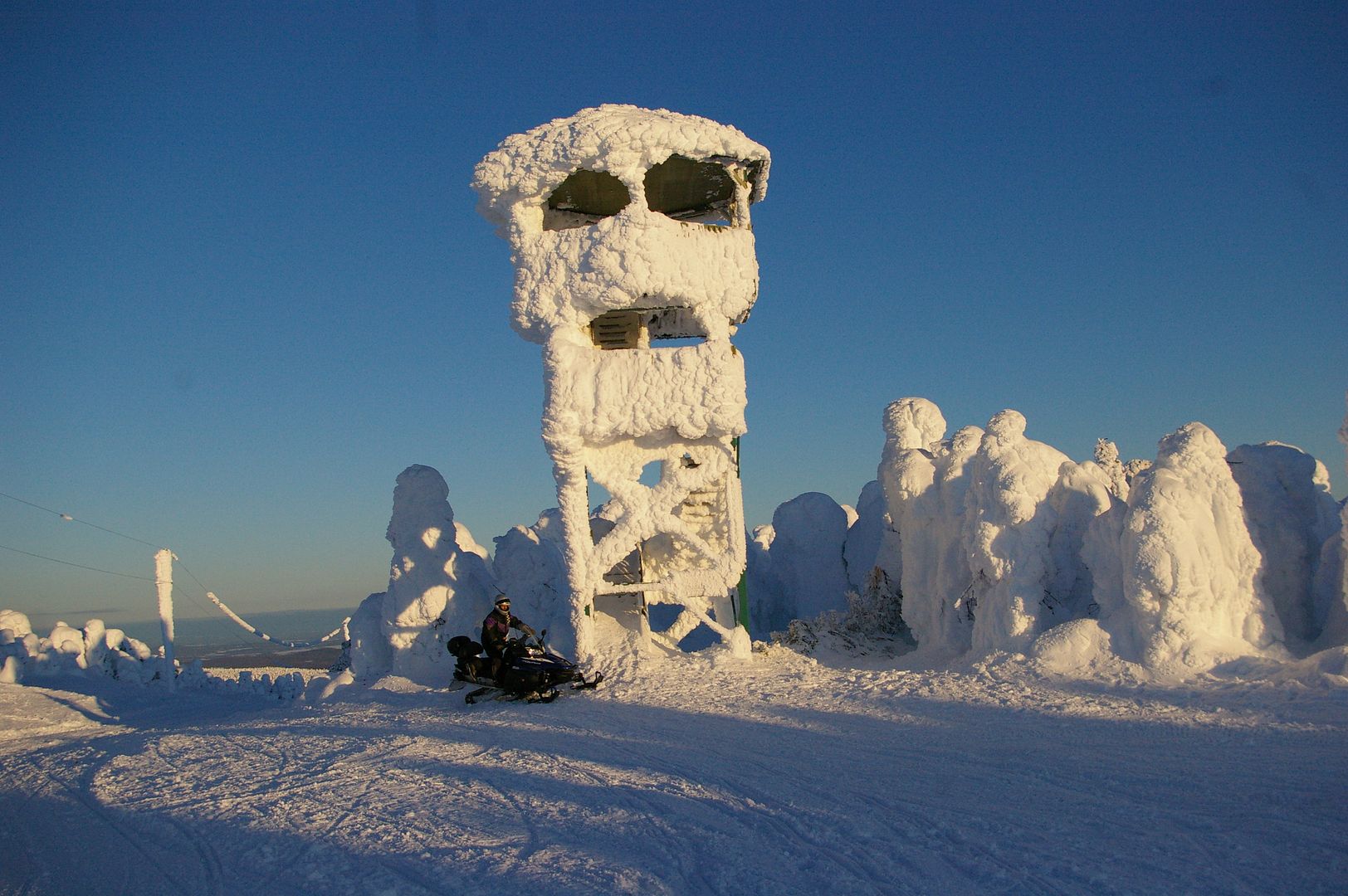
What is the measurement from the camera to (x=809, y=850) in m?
4.61

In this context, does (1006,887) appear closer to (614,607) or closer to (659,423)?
(659,423)

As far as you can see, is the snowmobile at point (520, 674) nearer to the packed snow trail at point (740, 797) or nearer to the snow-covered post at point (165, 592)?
the packed snow trail at point (740, 797)

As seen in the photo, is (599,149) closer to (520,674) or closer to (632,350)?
(632,350)

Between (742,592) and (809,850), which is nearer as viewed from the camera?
(809,850)

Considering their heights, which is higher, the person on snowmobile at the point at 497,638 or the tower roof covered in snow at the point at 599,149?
the tower roof covered in snow at the point at 599,149

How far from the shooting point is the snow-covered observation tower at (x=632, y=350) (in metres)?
12.8

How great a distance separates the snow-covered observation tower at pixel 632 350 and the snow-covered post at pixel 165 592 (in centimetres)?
1060

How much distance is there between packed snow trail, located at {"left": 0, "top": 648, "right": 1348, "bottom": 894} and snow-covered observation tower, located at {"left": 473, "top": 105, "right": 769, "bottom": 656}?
349 centimetres

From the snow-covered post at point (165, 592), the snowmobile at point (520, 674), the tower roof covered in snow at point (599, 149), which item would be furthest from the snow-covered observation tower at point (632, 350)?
the snow-covered post at point (165, 592)

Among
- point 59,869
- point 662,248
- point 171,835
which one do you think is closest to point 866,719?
point 171,835

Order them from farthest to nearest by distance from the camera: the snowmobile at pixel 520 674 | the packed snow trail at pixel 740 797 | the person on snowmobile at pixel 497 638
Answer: the person on snowmobile at pixel 497 638 → the snowmobile at pixel 520 674 → the packed snow trail at pixel 740 797

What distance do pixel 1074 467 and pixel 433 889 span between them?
10.7 metres

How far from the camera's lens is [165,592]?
18.6 metres

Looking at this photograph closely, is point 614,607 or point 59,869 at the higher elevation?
point 614,607
